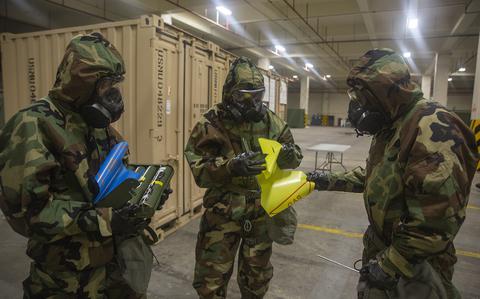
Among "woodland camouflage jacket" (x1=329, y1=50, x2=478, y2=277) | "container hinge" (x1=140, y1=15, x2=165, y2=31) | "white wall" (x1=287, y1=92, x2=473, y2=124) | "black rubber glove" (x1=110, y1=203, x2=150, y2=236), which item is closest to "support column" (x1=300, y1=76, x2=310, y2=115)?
"white wall" (x1=287, y1=92, x2=473, y2=124)

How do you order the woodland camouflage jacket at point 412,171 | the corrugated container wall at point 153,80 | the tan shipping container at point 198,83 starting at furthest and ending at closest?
1. the tan shipping container at point 198,83
2. the corrugated container wall at point 153,80
3. the woodland camouflage jacket at point 412,171

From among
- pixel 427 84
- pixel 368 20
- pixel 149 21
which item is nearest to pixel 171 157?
pixel 149 21

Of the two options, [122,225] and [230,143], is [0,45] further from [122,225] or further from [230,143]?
[122,225]

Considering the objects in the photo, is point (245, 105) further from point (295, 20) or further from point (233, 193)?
point (295, 20)

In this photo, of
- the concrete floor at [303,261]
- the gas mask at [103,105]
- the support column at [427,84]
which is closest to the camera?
the gas mask at [103,105]

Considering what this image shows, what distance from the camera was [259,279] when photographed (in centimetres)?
224

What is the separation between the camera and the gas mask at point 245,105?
2.16 m

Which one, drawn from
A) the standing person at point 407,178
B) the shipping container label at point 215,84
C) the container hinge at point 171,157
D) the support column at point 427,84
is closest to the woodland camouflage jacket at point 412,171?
the standing person at point 407,178

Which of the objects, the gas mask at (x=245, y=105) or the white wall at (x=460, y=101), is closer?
the gas mask at (x=245, y=105)

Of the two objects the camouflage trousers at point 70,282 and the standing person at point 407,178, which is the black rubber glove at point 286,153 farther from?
the camouflage trousers at point 70,282

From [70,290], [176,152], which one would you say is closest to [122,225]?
[70,290]

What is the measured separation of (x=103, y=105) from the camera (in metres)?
1.52

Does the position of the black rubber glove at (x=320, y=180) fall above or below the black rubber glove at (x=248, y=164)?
below

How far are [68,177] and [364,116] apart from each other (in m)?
1.45
